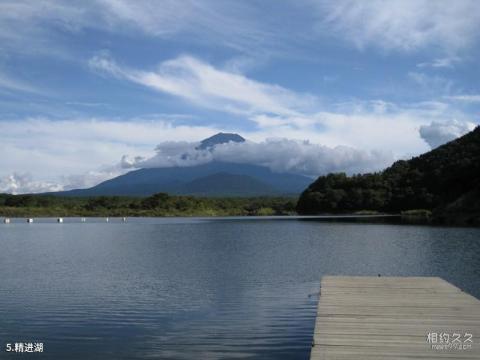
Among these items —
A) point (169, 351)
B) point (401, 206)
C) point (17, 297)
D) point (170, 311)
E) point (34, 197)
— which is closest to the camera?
point (169, 351)

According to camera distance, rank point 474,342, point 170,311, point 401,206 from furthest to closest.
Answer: point 401,206 < point 170,311 < point 474,342

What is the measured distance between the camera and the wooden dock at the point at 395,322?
9.92 meters

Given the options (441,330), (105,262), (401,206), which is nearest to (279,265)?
(105,262)

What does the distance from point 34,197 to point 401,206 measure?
112 m

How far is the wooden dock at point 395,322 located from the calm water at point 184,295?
121 cm

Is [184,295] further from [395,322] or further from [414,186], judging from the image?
[414,186]

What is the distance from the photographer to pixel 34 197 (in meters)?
171

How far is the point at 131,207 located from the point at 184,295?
154141 millimetres

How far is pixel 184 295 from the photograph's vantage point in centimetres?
2102

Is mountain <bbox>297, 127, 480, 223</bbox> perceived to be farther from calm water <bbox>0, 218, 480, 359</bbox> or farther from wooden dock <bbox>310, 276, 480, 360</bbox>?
wooden dock <bbox>310, 276, 480, 360</bbox>

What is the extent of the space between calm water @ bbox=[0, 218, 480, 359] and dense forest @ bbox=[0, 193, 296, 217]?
123 meters

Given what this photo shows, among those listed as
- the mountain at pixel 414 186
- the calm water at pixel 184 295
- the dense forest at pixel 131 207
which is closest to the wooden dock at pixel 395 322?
the calm water at pixel 184 295

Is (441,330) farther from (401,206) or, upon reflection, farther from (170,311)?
(401,206)

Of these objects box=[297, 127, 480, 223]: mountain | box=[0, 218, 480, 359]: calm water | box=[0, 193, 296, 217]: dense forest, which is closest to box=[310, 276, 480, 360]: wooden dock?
box=[0, 218, 480, 359]: calm water
